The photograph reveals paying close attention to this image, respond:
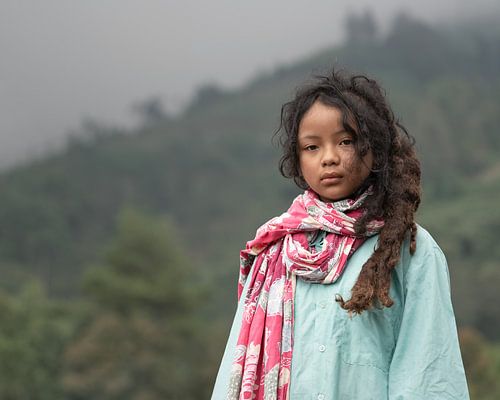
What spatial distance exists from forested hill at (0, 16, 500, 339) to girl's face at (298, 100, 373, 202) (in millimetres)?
28022

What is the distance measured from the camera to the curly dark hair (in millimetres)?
1876

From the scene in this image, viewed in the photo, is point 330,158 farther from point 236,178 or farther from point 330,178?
point 236,178

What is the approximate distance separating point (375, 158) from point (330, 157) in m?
0.10

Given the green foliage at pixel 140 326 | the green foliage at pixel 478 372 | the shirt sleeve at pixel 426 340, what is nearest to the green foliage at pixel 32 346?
the green foliage at pixel 140 326

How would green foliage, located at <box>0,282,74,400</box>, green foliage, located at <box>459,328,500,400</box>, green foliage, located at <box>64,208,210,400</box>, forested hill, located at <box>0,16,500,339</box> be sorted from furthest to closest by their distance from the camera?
forested hill, located at <box>0,16,500,339</box> < green foliage, located at <box>0,282,74,400</box> < green foliage, located at <box>64,208,210,400</box> < green foliage, located at <box>459,328,500,400</box>

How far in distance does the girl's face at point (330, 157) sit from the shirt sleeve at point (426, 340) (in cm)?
19

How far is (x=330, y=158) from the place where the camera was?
1.97 m

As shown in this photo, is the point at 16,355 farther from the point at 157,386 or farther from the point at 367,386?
the point at 367,386

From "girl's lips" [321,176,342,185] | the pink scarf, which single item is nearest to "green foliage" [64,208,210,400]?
the pink scarf

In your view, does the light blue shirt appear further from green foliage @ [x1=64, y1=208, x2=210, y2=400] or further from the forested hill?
the forested hill

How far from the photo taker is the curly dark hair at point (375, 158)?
1.88m

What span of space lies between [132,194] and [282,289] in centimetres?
5468

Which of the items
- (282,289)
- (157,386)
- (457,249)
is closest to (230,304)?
(457,249)

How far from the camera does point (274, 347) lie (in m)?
1.95
